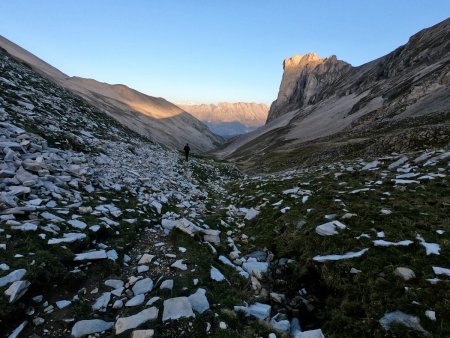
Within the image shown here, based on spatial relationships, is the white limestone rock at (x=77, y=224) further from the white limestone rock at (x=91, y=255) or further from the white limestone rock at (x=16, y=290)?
the white limestone rock at (x=16, y=290)

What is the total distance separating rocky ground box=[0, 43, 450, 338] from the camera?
6883mm

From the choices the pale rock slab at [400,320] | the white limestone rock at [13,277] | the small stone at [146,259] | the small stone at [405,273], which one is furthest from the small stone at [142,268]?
the small stone at [405,273]

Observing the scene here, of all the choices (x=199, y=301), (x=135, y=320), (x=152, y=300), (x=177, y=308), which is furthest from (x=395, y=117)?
(x=135, y=320)

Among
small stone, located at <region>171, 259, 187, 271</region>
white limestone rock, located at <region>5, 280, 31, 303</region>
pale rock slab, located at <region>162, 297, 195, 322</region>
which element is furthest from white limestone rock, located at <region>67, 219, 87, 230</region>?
pale rock slab, located at <region>162, 297, 195, 322</region>

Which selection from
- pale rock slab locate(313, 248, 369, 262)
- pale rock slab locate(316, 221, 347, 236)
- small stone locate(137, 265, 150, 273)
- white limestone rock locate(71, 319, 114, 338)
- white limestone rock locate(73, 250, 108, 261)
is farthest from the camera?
pale rock slab locate(316, 221, 347, 236)

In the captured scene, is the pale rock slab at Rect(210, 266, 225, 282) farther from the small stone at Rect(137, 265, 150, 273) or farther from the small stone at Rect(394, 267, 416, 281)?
the small stone at Rect(394, 267, 416, 281)

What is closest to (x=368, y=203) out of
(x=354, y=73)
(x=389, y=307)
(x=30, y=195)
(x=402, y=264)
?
(x=402, y=264)

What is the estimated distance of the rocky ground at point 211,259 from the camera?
6.88 m

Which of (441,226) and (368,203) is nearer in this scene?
(441,226)

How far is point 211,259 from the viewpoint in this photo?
1023 cm

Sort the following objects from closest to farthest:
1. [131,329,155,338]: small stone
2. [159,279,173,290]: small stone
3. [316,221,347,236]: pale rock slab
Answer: [131,329,155,338]: small stone, [159,279,173,290]: small stone, [316,221,347,236]: pale rock slab

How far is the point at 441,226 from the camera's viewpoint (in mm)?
10305

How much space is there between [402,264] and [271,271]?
4141 millimetres

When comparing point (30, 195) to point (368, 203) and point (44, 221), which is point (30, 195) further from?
point (368, 203)
